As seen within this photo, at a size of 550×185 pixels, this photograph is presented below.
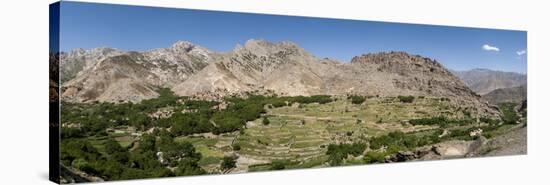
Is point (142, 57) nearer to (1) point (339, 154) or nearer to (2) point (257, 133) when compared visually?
(2) point (257, 133)

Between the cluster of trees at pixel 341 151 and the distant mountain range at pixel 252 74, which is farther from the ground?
the distant mountain range at pixel 252 74

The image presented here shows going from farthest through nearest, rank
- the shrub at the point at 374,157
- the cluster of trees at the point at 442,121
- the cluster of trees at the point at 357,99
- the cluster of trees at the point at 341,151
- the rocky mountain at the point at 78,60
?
1. the cluster of trees at the point at 442,121
2. the shrub at the point at 374,157
3. the cluster of trees at the point at 357,99
4. the cluster of trees at the point at 341,151
5. the rocky mountain at the point at 78,60

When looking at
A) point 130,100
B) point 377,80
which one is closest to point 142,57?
point 130,100

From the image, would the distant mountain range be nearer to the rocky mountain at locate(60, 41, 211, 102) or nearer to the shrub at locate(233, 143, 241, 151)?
the rocky mountain at locate(60, 41, 211, 102)

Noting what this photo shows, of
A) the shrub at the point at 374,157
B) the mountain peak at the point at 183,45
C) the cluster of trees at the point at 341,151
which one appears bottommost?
the shrub at the point at 374,157

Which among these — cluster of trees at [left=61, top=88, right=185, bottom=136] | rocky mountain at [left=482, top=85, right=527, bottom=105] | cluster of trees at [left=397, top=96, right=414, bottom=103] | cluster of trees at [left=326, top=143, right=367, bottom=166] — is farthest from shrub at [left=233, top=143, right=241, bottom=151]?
rocky mountain at [left=482, top=85, right=527, bottom=105]

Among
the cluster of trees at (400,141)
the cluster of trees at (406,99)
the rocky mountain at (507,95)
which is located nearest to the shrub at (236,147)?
the cluster of trees at (400,141)

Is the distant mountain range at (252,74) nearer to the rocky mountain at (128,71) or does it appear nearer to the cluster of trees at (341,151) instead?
the rocky mountain at (128,71)
